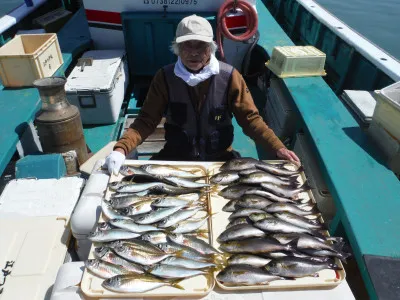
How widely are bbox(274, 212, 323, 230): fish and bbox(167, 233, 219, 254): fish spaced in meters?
0.56

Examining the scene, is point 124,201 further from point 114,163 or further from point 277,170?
point 277,170

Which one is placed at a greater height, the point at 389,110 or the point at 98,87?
the point at 389,110

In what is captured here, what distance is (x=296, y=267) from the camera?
1850mm

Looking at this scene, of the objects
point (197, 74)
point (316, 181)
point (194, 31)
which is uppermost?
point (194, 31)

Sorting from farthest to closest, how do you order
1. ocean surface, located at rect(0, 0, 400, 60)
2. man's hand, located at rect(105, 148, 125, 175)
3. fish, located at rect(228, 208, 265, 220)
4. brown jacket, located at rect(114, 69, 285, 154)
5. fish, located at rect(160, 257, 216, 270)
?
ocean surface, located at rect(0, 0, 400, 60) < brown jacket, located at rect(114, 69, 285, 154) < man's hand, located at rect(105, 148, 125, 175) < fish, located at rect(228, 208, 265, 220) < fish, located at rect(160, 257, 216, 270)

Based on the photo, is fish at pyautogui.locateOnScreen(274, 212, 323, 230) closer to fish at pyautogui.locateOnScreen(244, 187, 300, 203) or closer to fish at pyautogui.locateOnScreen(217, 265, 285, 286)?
fish at pyautogui.locateOnScreen(244, 187, 300, 203)

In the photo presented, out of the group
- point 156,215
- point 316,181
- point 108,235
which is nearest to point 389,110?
point 316,181

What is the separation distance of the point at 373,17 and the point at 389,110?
597 inches

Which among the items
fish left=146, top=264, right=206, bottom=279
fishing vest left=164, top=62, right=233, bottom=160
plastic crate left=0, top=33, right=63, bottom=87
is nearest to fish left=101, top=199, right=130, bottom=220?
fish left=146, top=264, right=206, bottom=279

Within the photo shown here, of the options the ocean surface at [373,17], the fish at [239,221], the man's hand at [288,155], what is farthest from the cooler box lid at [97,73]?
the ocean surface at [373,17]

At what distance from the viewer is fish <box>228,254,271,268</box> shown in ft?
6.19

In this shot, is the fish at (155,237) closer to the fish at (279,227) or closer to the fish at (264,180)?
the fish at (279,227)

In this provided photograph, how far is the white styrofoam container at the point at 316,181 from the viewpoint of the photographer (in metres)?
2.89

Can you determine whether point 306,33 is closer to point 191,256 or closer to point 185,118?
point 185,118
